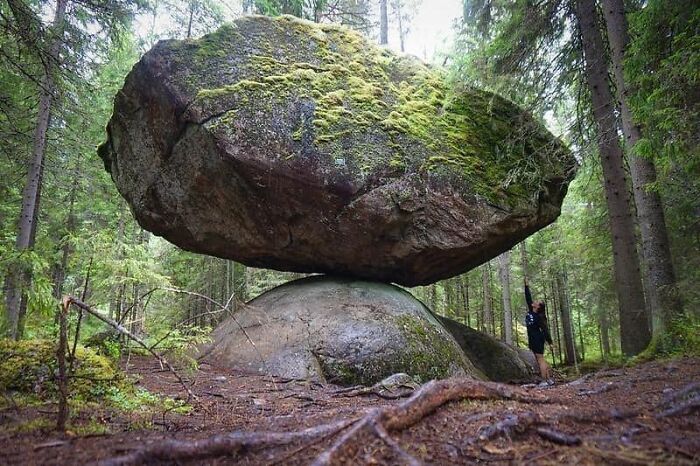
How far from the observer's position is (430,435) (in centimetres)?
265

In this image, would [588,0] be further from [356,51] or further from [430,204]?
[430,204]

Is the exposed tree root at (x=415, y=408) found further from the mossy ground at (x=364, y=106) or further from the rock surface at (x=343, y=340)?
the mossy ground at (x=364, y=106)

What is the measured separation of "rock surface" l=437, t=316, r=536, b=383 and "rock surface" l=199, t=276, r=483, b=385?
163cm

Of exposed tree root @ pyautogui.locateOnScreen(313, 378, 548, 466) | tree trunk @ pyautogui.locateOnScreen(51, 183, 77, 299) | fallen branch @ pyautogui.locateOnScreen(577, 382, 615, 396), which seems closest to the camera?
exposed tree root @ pyautogui.locateOnScreen(313, 378, 548, 466)

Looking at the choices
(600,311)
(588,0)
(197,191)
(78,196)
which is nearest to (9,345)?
(197,191)

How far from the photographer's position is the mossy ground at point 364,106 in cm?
716

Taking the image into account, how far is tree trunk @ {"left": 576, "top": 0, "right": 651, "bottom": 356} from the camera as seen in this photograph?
777cm

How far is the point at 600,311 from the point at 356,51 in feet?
44.7

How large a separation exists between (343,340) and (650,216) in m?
5.63

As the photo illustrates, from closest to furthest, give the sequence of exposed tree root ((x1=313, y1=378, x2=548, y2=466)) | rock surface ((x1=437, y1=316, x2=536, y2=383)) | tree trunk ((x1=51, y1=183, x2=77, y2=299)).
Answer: exposed tree root ((x1=313, y1=378, x2=548, y2=466)) → rock surface ((x1=437, y1=316, x2=536, y2=383)) → tree trunk ((x1=51, y1=183, x2=77, y2=299))

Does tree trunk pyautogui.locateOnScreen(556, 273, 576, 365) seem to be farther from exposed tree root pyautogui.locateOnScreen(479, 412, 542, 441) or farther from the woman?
exposed tree root pyautogui.locateOnScreen(479, 412, 542, 441)

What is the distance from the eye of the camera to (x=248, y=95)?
281 inches

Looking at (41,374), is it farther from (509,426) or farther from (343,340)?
(509,426)

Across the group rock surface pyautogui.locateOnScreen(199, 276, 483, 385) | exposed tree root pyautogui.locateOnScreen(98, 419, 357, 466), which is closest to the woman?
rock surface pyautogui.locateOnScreen(199, 276, 483, 385)
